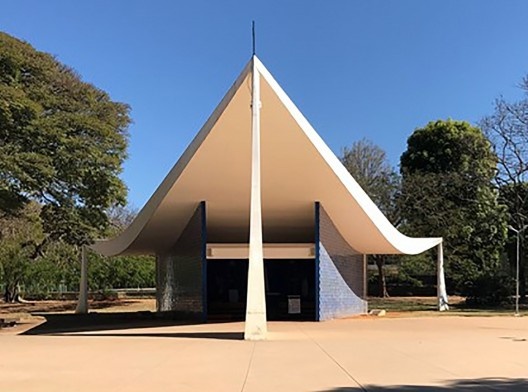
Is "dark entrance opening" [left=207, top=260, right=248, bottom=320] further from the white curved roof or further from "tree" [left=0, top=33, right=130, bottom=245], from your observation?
"tree" [left=0, top=33, right=130, bottom=245]

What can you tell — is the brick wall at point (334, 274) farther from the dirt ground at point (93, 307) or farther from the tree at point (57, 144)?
the dirt ground at point (93, 307)

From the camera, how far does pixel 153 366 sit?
9695 mm

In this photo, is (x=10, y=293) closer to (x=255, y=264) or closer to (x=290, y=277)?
(x=290, y=277)

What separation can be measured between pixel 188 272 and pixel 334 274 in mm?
5514

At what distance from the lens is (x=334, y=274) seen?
24.1 meters

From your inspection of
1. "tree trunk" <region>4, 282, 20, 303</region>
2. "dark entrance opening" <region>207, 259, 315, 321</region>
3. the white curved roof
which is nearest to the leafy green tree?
"tree trunk" <region>4, 282, 20, 303</region>

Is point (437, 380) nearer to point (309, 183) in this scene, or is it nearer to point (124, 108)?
point (309, 183)

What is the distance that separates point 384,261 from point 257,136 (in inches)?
1083

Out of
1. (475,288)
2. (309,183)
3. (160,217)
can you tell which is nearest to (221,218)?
(160,217)

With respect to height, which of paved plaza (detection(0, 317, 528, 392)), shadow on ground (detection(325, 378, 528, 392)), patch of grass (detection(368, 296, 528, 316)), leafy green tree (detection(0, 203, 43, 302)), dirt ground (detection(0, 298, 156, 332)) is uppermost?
leafy green tree (detection(0, 203, 43, 302))

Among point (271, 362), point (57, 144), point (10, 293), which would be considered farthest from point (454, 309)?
point (10, 293)

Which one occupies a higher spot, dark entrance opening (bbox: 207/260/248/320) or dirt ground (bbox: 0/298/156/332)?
dark entrance opening (bbox: 207/260/248/320)

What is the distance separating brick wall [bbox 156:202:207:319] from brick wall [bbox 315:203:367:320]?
404 cm

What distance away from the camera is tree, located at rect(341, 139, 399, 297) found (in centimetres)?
3691
